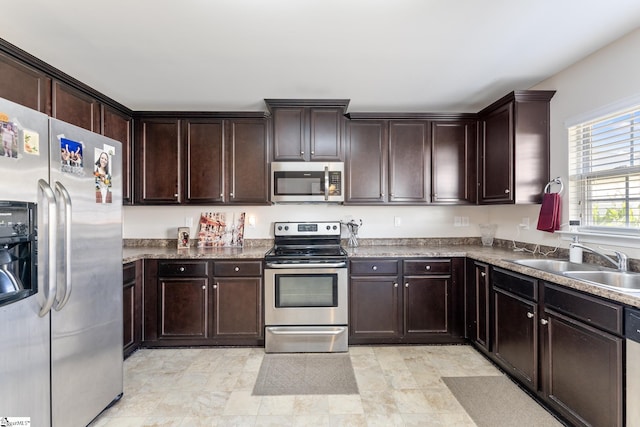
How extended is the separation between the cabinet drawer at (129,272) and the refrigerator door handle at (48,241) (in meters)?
1.19

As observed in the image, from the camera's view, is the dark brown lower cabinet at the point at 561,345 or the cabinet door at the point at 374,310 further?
the cabinet door at the point at 374,310

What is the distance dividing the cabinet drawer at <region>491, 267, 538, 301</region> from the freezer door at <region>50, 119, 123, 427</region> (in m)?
2.85

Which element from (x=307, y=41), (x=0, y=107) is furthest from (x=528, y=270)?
(x=0, y=107)

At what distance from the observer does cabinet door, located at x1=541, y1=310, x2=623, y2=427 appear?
158 centimetres

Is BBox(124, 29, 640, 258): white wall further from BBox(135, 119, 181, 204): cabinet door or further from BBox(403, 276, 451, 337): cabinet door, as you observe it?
BBox(403, 276, 451, 337): cabinet door

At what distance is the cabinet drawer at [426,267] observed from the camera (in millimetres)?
3047

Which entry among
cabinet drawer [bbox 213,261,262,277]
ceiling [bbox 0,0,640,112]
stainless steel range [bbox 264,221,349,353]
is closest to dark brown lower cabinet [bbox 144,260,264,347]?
cabinet drawer [bbox 213,261,262,277]

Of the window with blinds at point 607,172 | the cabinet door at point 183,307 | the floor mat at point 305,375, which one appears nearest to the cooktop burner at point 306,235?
the cabinet door at point 183,307

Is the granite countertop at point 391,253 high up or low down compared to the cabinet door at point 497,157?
down

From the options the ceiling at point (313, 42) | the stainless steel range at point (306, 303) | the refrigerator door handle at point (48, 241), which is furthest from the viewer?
the stainless steel range at point (306, 303)

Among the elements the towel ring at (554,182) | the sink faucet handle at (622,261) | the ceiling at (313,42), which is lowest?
the sink faucet handle at (622,261)

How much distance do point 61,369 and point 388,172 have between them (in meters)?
3.03

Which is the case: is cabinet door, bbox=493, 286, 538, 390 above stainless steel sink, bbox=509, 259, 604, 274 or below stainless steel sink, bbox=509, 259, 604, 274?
below

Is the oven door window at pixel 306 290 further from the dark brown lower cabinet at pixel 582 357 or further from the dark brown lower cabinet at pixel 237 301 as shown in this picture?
the dark brown lower cabinet at pixel 582 357
